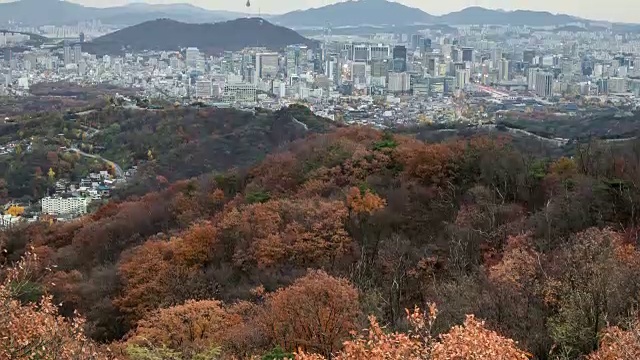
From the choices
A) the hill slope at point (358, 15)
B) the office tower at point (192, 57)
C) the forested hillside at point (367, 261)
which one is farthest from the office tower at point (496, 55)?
the forested hillside at point (367, 261)

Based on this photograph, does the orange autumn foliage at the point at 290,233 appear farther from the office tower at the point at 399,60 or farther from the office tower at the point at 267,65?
the office tower at the point at 267,65

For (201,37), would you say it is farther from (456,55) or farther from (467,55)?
(467,55)

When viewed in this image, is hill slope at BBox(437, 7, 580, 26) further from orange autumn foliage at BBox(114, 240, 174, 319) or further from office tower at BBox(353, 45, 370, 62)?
orange autumn foliage at BBox(114, 240, 174, 319)

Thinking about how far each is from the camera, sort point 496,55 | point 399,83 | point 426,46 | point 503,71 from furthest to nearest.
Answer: point 426,46, point 496,55, point 503,71, point 399,83

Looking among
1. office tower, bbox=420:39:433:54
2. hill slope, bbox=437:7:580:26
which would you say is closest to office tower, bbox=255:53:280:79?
office tower, bbox=420:39:433:54

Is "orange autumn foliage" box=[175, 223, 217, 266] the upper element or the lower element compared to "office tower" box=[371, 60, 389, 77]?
lower

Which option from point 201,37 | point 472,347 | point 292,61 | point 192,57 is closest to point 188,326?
point 472,347
